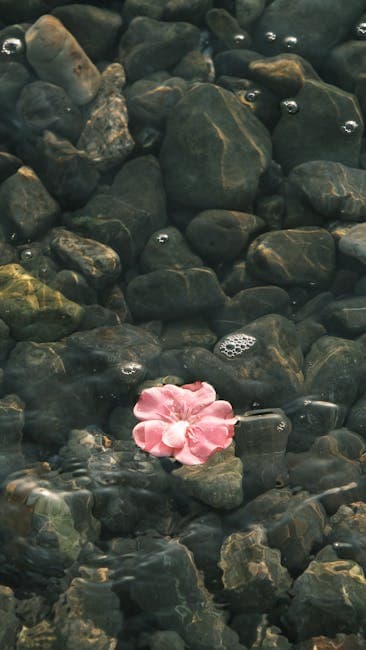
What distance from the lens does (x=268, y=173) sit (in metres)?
4.61

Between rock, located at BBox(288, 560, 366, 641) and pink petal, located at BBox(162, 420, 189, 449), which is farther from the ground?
pink petal, located at BBox(162, 420, 189, 449)

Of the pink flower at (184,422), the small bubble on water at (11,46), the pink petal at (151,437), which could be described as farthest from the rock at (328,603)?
the small bubble on water at (11,46)

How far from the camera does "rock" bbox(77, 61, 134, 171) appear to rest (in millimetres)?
4621

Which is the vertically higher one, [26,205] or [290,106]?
[290,106]

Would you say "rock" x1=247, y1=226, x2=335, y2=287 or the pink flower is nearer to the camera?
the pink flower

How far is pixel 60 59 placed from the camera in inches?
186

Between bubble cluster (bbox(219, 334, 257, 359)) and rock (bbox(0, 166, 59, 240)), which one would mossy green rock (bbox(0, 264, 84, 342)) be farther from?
bubble cluster (bbox(219, 334, 257, 359))

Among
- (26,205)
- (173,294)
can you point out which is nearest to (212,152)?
(173,294)

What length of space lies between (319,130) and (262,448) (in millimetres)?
2145

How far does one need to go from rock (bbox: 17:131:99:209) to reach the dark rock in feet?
3.58

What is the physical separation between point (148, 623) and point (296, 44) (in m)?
3.68

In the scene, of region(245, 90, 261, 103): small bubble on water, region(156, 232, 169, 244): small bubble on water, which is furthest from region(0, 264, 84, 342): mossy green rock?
region(245, 90, 261, 103): small bubble on water

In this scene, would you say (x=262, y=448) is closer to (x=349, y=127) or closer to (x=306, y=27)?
(x=349, y=127)

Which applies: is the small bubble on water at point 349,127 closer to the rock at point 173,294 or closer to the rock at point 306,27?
the rock at point 306,27
